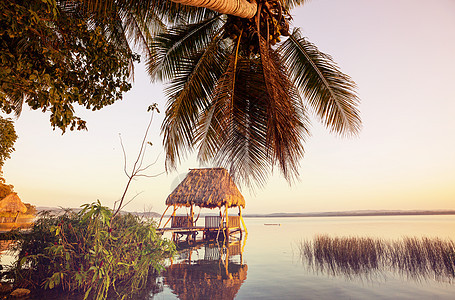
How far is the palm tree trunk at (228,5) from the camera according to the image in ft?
9.30

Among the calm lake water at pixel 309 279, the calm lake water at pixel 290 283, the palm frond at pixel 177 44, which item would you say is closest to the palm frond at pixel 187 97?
the palm frond at pixel 177 44

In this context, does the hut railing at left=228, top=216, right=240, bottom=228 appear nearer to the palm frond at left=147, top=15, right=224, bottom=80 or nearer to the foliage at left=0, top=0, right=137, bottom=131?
the palm frond at left=147, top=15, right=224, bottom=80

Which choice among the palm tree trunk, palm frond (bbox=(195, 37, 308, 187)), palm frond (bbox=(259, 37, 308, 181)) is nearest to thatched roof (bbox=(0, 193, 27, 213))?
palm frond (bbox=(195, 37, 308, 187))

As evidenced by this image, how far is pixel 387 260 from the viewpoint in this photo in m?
10.6

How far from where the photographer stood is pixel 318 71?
544cm

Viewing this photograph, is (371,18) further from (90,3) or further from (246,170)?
(90,3)

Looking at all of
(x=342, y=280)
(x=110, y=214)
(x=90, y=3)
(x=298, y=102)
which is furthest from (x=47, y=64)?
(x=342, y=280)

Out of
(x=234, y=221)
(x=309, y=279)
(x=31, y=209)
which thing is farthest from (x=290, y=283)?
(x=31, y=209)

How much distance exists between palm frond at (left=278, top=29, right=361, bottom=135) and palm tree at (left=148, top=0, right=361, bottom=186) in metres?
0.02

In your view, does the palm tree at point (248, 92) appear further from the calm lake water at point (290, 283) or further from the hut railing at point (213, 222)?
the hut railing at point (213, 222)

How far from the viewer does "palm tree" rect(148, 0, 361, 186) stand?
4152 mm

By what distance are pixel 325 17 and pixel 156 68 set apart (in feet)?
22.2

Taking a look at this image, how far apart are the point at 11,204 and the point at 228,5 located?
2097 centimetres

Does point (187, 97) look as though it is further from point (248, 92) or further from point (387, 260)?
point (387, 260)
